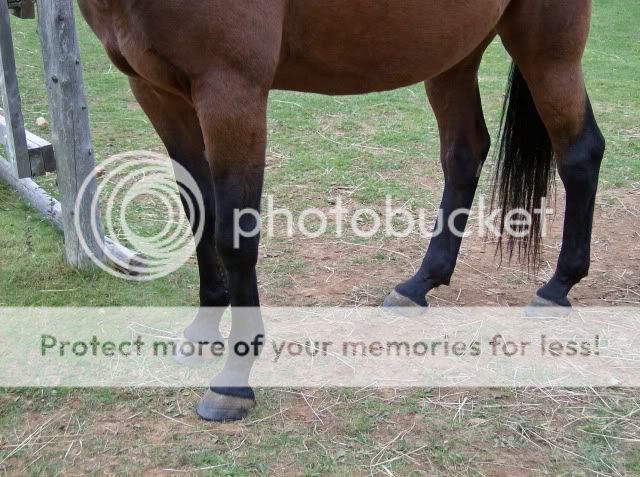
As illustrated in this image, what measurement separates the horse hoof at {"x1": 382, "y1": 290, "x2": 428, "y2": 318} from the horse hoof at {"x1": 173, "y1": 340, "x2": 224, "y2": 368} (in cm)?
76

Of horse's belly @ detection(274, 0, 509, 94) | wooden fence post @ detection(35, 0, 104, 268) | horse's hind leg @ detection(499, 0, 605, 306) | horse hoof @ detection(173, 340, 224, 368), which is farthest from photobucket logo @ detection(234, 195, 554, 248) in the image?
horse's belly @ detection(274, 0, 509, 94)

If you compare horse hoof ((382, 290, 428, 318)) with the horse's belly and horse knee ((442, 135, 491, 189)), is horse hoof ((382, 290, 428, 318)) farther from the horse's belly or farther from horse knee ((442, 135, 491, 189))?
the horse's belly

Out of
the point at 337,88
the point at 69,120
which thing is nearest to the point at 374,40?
the point at 337,88

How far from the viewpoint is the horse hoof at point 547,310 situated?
2.77 metres

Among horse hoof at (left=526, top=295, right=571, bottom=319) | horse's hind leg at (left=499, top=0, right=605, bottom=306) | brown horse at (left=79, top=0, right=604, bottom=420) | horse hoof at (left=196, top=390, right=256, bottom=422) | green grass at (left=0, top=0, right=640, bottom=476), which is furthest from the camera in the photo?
horse hoof at (left=526, top=295, right=571, bottom=319)

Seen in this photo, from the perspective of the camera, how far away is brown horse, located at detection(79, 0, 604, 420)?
1.81 meters

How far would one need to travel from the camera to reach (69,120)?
10.0 ft

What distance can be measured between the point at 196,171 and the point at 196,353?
668mm

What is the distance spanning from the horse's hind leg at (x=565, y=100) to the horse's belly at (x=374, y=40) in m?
0.18

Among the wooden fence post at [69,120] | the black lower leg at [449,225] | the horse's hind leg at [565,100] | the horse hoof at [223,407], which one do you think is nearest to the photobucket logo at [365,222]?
the black lower leg at [449,225]

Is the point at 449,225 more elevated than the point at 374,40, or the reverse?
the point at 374,40

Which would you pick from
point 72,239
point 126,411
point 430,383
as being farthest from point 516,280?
point 72,239

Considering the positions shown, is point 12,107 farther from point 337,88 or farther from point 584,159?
point 584,159

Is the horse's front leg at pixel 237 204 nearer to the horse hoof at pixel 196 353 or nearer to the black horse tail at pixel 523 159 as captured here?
the horse hoof at pixel 196 353
